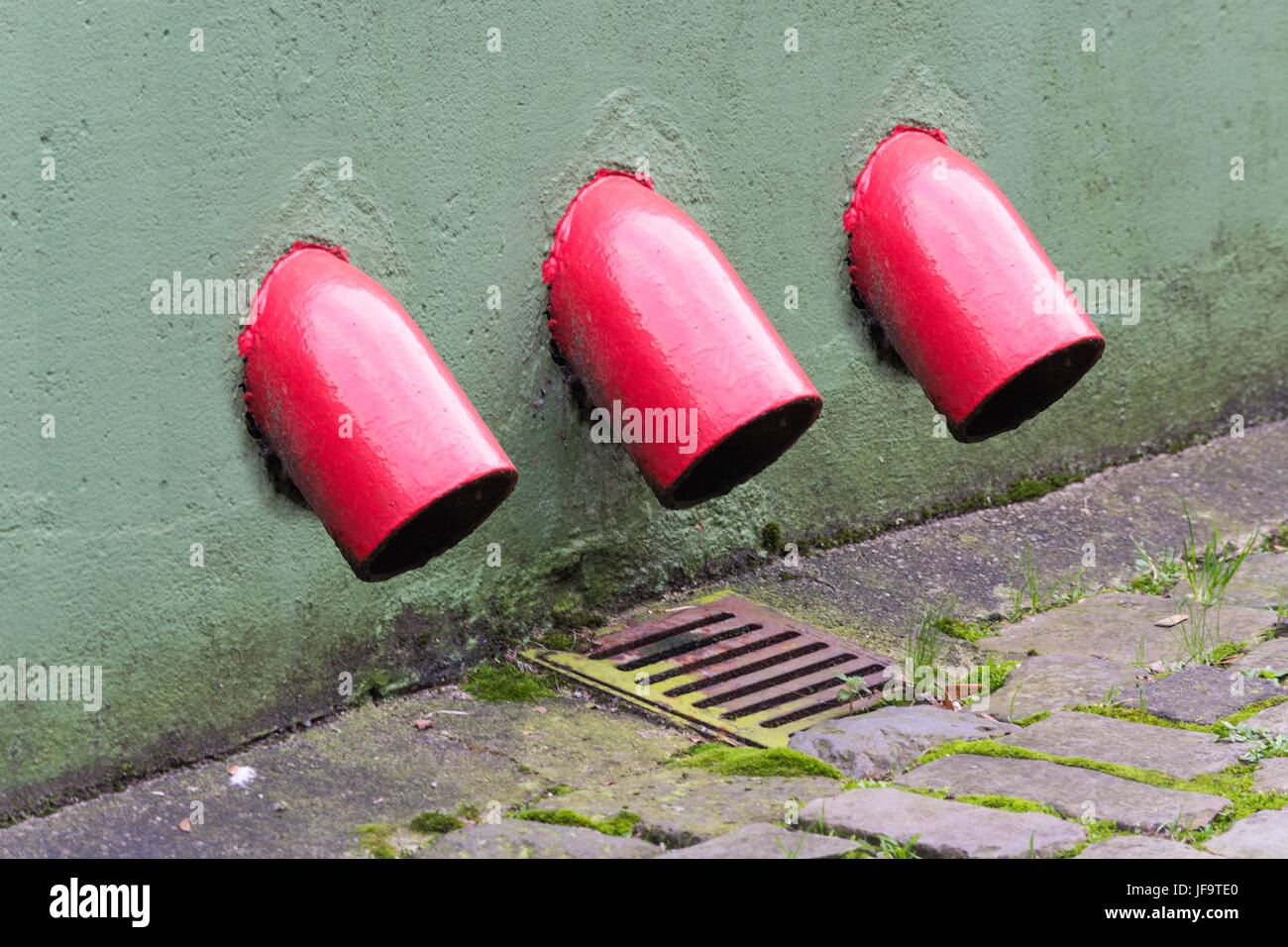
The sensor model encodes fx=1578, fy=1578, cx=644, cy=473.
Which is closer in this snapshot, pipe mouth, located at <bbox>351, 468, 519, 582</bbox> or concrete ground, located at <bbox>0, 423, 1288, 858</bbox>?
concrete ground, located at <bbox>0, 423, 1288, 858</bbox>

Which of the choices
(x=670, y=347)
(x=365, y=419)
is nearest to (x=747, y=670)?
(x=670, y=347)

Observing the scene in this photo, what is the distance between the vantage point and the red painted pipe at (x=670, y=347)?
3.36 meters

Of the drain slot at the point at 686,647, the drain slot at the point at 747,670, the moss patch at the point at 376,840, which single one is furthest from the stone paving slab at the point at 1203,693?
the moss patch at the point at 376,840

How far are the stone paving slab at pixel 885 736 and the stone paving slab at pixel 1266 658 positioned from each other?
0.68m

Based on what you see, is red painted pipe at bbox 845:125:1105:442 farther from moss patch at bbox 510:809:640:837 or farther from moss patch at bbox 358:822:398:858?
moss patch at bbox 358:822:398:858

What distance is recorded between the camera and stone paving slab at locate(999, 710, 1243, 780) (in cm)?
312

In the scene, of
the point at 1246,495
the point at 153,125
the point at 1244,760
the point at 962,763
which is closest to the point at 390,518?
the point at 153,125

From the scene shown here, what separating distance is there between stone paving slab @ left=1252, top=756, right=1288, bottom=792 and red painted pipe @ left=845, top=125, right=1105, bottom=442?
107cm

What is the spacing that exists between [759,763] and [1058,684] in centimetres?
89

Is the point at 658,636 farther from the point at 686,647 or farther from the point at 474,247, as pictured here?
the point at 474,247

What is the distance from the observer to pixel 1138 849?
8.69 ft
